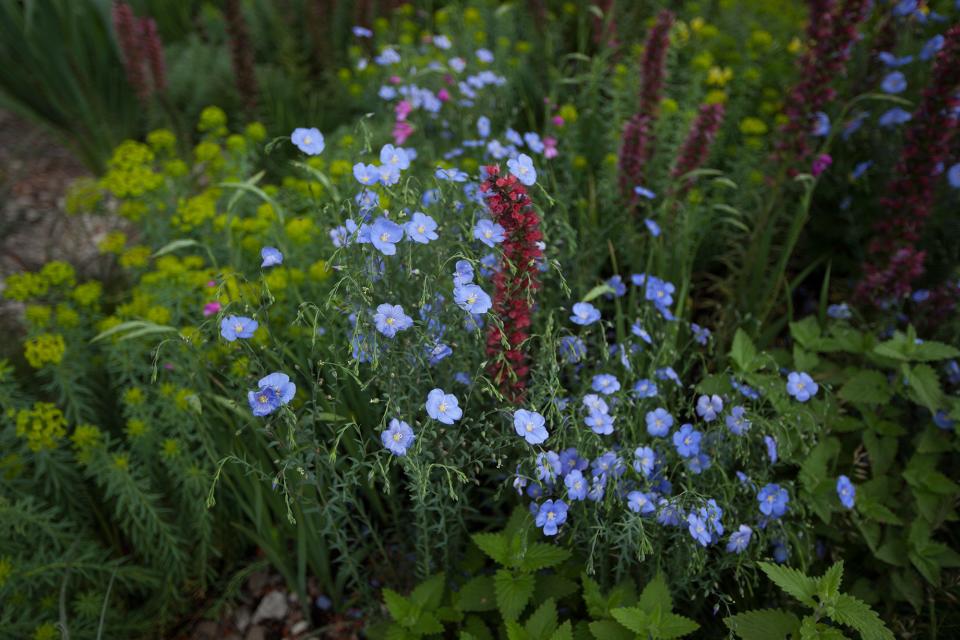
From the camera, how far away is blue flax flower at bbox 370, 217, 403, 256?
1.66 m

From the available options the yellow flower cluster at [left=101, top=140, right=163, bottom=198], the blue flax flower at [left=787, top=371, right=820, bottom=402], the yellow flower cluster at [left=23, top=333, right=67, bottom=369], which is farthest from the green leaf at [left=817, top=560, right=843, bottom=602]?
the yellow flower cluster at [left=101, top=140, right=163, bottom=198]

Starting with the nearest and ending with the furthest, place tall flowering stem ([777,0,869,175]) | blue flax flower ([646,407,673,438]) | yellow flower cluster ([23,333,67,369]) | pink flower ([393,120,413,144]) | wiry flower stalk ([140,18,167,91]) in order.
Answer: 1. blue flax flower ([646,407,673,438])
2. yellow flower cluster ([23,333,67,369])
3. tall flowering stem ([777,0,869,175])
4. pink flower ([393,120,413,144])
5. wiry flower stalk ([140,18,167,91])

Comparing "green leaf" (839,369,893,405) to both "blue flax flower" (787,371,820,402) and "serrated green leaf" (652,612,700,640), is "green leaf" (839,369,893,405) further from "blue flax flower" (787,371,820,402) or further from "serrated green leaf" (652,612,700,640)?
"serrated green leaf" (652,612,700,640)

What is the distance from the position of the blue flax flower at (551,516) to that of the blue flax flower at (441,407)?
359mm

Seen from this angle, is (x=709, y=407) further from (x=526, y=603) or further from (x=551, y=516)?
(x=526, y=603)

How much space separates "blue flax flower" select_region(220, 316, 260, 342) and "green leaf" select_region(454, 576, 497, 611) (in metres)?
0.90

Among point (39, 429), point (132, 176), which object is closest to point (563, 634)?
point (39, 429)

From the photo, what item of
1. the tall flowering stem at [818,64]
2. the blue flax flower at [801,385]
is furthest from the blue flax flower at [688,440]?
the tall flowering stem at [818,64]

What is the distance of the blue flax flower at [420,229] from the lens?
67.9 inches

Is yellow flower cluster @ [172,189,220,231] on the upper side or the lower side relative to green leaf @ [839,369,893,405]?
upper

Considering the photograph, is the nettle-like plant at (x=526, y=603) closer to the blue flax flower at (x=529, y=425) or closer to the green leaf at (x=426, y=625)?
the green leaf at (x=426, y=625)

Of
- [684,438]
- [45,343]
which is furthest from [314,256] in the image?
[684,438]

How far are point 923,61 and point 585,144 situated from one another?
1.68 meters

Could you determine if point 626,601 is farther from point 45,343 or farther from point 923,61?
point 923,61
